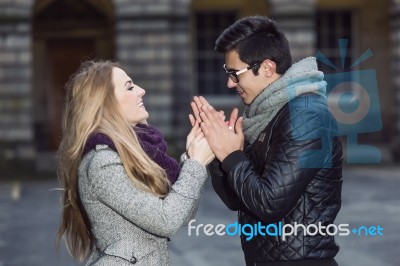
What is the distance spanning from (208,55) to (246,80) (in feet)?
57.0

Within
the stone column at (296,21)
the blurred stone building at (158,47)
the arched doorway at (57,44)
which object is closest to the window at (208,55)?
the blurred stone building at (158,47)

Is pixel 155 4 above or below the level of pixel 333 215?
above

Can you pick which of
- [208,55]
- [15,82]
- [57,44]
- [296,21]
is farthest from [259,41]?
[57,44]

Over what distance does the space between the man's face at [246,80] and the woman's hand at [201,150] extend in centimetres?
25

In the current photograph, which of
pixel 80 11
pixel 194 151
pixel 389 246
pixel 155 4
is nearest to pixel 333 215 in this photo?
pixel 194 151

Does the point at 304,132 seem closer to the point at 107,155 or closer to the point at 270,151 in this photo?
the point at 270,151

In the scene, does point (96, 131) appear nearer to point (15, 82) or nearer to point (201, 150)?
point (201, 150)

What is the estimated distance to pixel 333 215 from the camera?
2889 millimetres

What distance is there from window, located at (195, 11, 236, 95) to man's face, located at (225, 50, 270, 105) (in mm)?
17109

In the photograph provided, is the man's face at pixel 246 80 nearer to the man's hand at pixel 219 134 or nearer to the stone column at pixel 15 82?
the man's hand at pixel 219 134

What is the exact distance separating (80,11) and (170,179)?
18.1 m

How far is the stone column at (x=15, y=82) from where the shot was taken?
17.3 m

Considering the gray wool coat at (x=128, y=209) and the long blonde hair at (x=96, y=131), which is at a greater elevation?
the long blonde hair at (x=96, y=131)

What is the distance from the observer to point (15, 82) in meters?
17.6
